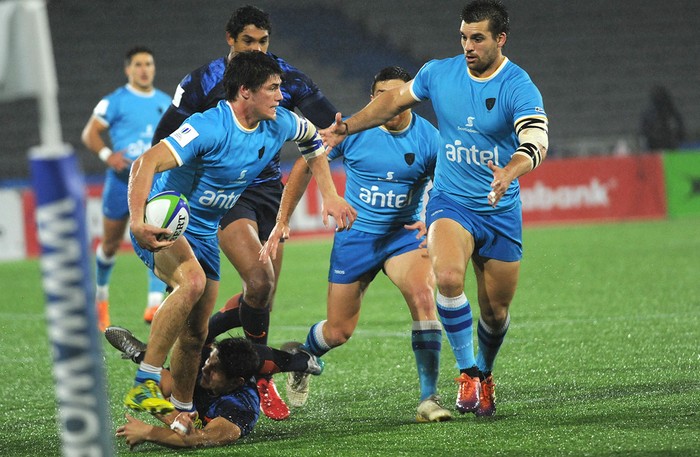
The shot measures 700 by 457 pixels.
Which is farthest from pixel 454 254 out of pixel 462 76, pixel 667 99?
pixel 667 99

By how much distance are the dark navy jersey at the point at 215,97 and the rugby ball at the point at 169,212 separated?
53.0 inches

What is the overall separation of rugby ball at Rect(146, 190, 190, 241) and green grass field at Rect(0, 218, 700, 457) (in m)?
1.04

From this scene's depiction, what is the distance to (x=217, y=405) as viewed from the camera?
545 centimetres

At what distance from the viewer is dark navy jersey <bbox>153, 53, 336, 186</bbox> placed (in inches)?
265

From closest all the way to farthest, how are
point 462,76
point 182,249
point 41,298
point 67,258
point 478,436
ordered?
point 67,258, point 478,436, point 182,249, point 462,76, point 41,298

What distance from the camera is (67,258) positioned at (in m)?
3.06

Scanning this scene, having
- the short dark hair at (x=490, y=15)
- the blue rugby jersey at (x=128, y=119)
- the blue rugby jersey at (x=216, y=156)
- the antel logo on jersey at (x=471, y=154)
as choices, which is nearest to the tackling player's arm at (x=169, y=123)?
the blue rugby jersey at (x=216, y=156)

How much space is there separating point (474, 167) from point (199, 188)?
144 cm

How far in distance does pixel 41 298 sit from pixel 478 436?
8.68m

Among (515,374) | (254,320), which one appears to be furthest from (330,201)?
(515,374)

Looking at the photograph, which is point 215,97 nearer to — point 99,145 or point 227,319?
point 227,319

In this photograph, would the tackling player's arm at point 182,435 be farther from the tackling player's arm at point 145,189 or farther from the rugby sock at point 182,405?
the tackling player's arm at point 145,189

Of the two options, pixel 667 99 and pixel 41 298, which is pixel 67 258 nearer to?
pixel 41 298

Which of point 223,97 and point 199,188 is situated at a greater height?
point 223,97
